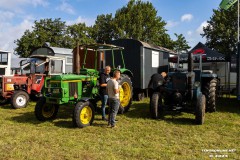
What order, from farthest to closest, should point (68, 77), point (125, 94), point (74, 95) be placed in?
point (125, 94) → point (74, 95) → point (68, 77)

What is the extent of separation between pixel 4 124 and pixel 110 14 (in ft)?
123

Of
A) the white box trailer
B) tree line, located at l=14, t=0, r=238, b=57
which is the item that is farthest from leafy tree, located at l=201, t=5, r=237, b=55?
the white box trailer

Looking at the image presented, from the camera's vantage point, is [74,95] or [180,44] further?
[180,44]

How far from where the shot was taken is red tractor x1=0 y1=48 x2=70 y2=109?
969cm

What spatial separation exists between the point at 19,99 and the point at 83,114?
13.5ft

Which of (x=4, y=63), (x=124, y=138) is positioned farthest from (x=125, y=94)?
(x=4, y=63)

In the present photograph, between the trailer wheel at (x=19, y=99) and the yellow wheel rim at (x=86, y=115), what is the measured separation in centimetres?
399

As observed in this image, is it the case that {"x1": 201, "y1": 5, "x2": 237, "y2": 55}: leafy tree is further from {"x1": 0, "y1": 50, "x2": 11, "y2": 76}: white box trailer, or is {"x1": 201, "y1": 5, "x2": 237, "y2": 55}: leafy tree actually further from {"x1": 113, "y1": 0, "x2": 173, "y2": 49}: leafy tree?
{"x1": 0, "y1": 50, "x2": 11, "y2": 76}: white box trailer

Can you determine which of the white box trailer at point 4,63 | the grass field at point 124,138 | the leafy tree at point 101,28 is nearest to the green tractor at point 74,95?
the grass field at point 124,138

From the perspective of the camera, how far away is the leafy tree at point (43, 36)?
1483 inches

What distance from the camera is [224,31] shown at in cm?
3381

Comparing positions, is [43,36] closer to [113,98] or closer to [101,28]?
[101,28]

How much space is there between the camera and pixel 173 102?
7.76 meters

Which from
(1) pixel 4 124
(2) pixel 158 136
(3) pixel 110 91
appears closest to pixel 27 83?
(1) pixel 4 124
